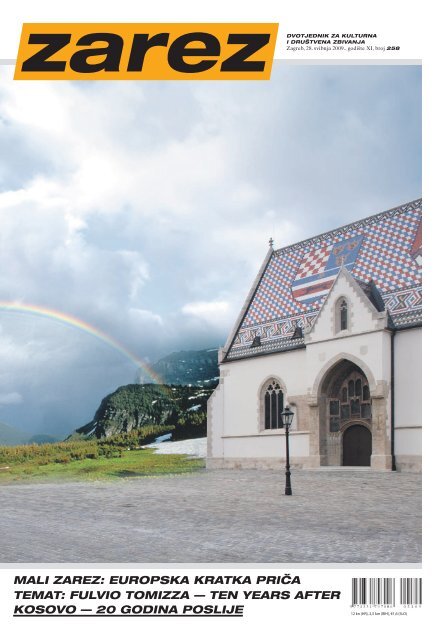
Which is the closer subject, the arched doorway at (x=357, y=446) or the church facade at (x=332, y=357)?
the church facade at (x=332, y=357)

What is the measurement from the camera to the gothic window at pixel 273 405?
96.1 ft

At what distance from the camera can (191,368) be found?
29.5 meters

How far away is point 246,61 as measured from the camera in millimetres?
7223

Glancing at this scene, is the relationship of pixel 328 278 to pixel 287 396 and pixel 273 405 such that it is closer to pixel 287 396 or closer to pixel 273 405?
pixel 287 396

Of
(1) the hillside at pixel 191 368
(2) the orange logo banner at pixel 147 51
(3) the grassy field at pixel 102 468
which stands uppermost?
(2) the orange logo banner at pixel 147 51

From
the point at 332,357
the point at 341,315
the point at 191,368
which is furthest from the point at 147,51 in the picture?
the point at 191,368

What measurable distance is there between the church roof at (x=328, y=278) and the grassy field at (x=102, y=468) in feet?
20.0

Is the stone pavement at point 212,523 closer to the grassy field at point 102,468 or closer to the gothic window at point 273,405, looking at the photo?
the grassy field at point 102,468

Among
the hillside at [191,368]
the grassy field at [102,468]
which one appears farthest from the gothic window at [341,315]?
the grassy field at [102,468]
